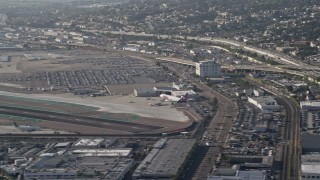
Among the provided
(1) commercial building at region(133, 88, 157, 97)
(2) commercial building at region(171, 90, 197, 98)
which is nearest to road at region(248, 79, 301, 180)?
(2) commercial building at region(171, 90, 197, 98)

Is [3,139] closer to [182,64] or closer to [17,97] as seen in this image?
[17,97]

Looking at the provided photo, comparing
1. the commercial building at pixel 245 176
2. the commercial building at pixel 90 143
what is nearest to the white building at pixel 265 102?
the commercial building at pixel 90 143

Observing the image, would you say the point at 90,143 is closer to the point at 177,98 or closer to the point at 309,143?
the point at 309,143

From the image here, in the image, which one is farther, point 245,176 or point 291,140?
point 291,140

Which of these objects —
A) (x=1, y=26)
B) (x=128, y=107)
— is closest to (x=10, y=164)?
(x=128, y=107)

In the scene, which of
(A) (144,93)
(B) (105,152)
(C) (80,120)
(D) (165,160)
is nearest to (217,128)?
(B) (105,152)
